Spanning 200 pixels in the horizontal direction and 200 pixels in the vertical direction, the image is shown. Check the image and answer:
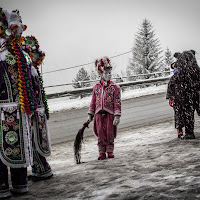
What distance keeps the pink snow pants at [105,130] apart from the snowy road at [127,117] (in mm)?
3531

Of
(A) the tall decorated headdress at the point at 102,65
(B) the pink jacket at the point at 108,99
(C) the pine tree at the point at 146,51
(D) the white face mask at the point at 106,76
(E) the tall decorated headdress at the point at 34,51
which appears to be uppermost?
(C) the pine tree at the point at 146,51

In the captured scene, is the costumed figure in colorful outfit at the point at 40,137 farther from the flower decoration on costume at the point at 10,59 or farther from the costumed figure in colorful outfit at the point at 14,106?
the flower decoration on costume at the point at 10,59

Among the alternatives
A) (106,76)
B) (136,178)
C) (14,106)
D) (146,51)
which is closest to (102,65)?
(106,76)

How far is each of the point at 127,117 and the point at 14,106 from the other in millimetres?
8234

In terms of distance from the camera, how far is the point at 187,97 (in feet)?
19.3

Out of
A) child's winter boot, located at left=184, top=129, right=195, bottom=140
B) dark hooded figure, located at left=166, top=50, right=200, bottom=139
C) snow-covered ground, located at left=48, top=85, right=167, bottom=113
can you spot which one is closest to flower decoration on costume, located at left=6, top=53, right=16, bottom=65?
dark hooded figure, located at left=166, top=50, right=200, bottom=139

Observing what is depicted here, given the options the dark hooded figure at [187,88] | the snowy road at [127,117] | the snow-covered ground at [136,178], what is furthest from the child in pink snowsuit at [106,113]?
the snowy road at [127,117]

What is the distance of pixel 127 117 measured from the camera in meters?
11.6

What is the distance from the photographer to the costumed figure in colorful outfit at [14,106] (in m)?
3.56

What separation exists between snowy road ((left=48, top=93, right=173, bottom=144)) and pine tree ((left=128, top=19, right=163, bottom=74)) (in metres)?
21.8

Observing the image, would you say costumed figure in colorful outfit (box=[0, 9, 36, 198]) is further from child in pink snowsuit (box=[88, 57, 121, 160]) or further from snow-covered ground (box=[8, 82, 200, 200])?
child in pink snowsuit (box=[88, 57, 121, 160])

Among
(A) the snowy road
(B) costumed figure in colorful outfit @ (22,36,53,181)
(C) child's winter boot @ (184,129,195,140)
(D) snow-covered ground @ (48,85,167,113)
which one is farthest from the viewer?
(D) snow-covered ground @ (48,85,167,113)

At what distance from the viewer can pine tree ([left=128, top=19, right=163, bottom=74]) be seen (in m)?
36.8

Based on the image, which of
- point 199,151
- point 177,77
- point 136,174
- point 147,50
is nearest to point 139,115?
point 177,77
